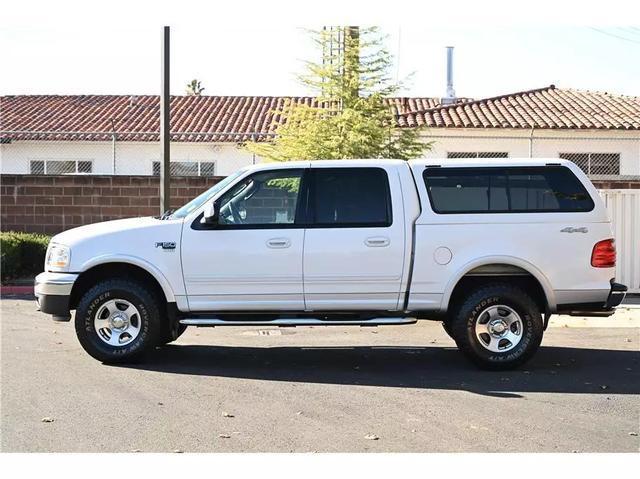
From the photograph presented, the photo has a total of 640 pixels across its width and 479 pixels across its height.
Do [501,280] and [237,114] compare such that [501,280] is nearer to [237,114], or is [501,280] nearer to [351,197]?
[351,197]

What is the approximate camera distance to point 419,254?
29.2 feet

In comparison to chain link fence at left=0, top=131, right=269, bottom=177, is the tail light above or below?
below

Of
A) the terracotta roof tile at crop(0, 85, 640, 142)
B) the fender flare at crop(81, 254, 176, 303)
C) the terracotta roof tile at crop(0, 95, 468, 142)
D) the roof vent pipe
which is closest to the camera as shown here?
the fender flare at crop(81, 254, 176, 303)

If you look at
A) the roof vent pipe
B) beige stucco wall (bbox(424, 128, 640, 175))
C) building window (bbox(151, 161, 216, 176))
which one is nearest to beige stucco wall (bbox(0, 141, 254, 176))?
building window (bbox(151, 161, 216, 176))

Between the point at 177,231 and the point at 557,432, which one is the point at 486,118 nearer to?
the point at 177,231

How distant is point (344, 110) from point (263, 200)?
6485 millimetres

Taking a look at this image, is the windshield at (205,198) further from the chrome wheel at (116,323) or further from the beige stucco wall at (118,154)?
the beige stucco wall at (118,154)

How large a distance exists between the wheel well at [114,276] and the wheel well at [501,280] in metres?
3.06

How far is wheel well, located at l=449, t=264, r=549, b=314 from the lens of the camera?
29.5 feet

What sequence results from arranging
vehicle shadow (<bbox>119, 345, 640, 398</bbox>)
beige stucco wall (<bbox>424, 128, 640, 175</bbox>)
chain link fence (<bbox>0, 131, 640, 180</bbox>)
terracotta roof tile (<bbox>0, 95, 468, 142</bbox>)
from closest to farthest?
vehicle shadow (<bbox>119, 345, 640, 398</bbox>), beige stucco wall (<bbox>424, 128, 640, 175</bbox>), chain link fence (<bbox>0, 131, 640, 180</bbox>), terracotta roof tile (<bbox>0, 95, 468, 142</bbox>)

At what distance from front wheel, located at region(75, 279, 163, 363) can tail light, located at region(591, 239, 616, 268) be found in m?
4.46

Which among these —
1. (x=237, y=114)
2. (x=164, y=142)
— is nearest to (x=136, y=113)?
(x=237, y=114)

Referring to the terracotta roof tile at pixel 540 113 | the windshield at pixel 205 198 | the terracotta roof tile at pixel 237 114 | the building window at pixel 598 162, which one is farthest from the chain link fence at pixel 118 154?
the windshield at pixel 205 198

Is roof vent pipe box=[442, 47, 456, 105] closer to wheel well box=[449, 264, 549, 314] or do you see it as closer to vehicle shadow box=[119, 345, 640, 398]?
vehicle shadow box=[119, 345, 640, 398]
